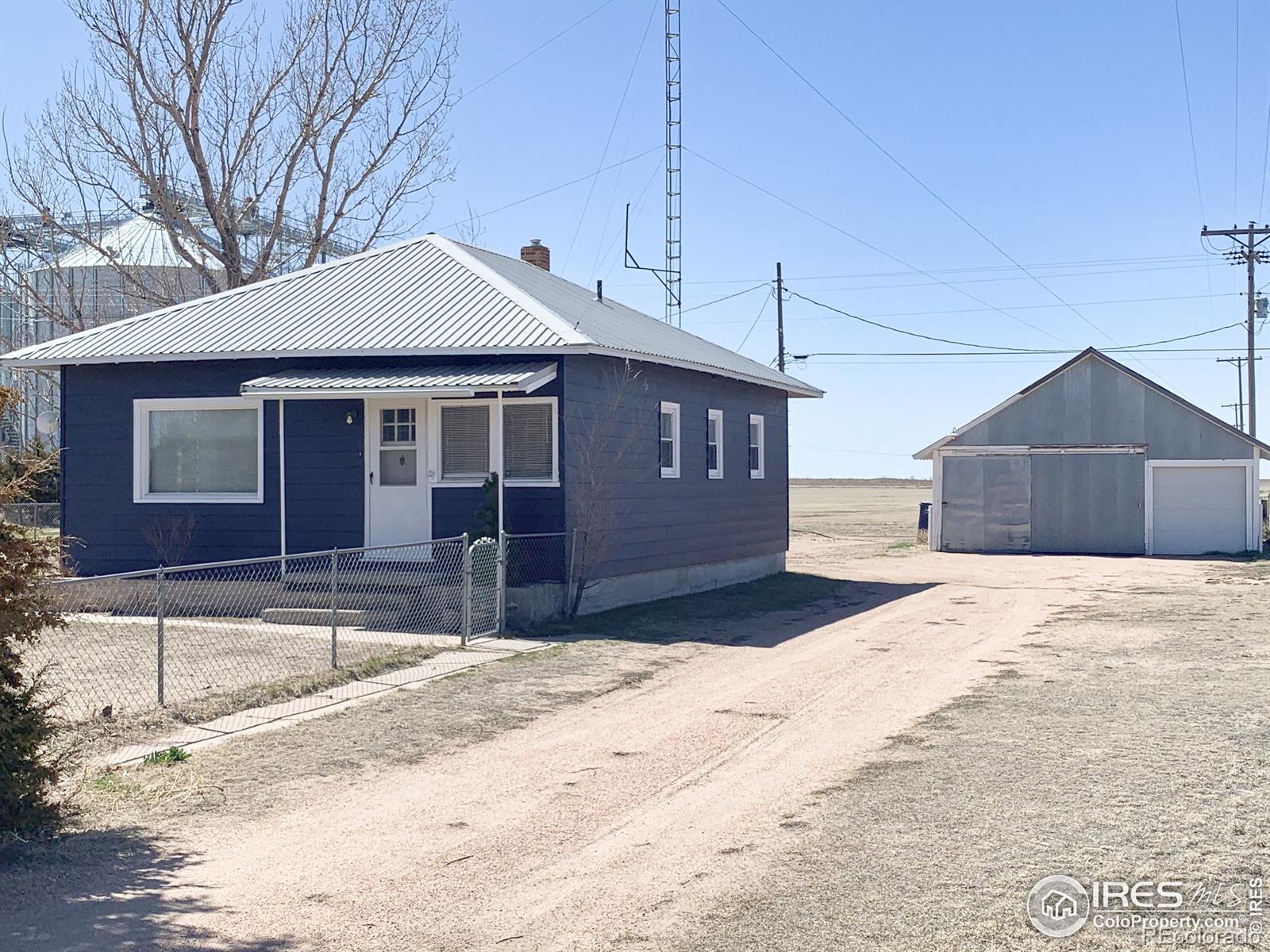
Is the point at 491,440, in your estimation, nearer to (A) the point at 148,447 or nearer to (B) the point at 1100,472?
(A) the point at 148,447

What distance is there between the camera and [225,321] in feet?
58.2

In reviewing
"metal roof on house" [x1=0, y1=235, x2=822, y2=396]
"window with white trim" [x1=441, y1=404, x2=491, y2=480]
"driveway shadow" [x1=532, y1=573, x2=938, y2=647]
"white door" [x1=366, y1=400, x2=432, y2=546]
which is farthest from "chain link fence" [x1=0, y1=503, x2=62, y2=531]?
"driveway shadow" [x1=532, y1=573, x2=938, y2=647]

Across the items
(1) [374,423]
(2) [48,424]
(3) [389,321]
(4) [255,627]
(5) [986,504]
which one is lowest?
(4) [255,627]

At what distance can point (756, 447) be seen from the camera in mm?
22609

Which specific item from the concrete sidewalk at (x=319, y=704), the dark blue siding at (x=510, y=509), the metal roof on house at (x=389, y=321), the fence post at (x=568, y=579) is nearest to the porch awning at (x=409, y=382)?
the metal roof on house at (x=389, y=321)

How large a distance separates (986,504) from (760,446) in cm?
1113

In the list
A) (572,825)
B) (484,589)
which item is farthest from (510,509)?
(572,825)

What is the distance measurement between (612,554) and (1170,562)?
1654 centimetres

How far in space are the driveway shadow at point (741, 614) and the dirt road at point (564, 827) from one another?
7.85ft

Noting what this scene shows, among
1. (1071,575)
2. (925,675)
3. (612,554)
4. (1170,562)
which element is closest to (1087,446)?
(1170,562)

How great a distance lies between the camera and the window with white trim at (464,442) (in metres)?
16.2

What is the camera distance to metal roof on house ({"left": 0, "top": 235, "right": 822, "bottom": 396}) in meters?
15.7

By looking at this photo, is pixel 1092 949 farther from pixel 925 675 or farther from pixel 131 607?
pixel 131 607

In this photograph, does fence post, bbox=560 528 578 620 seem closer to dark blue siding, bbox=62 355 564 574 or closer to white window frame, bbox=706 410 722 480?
dark blue siding, bbox=62 355 564 574
